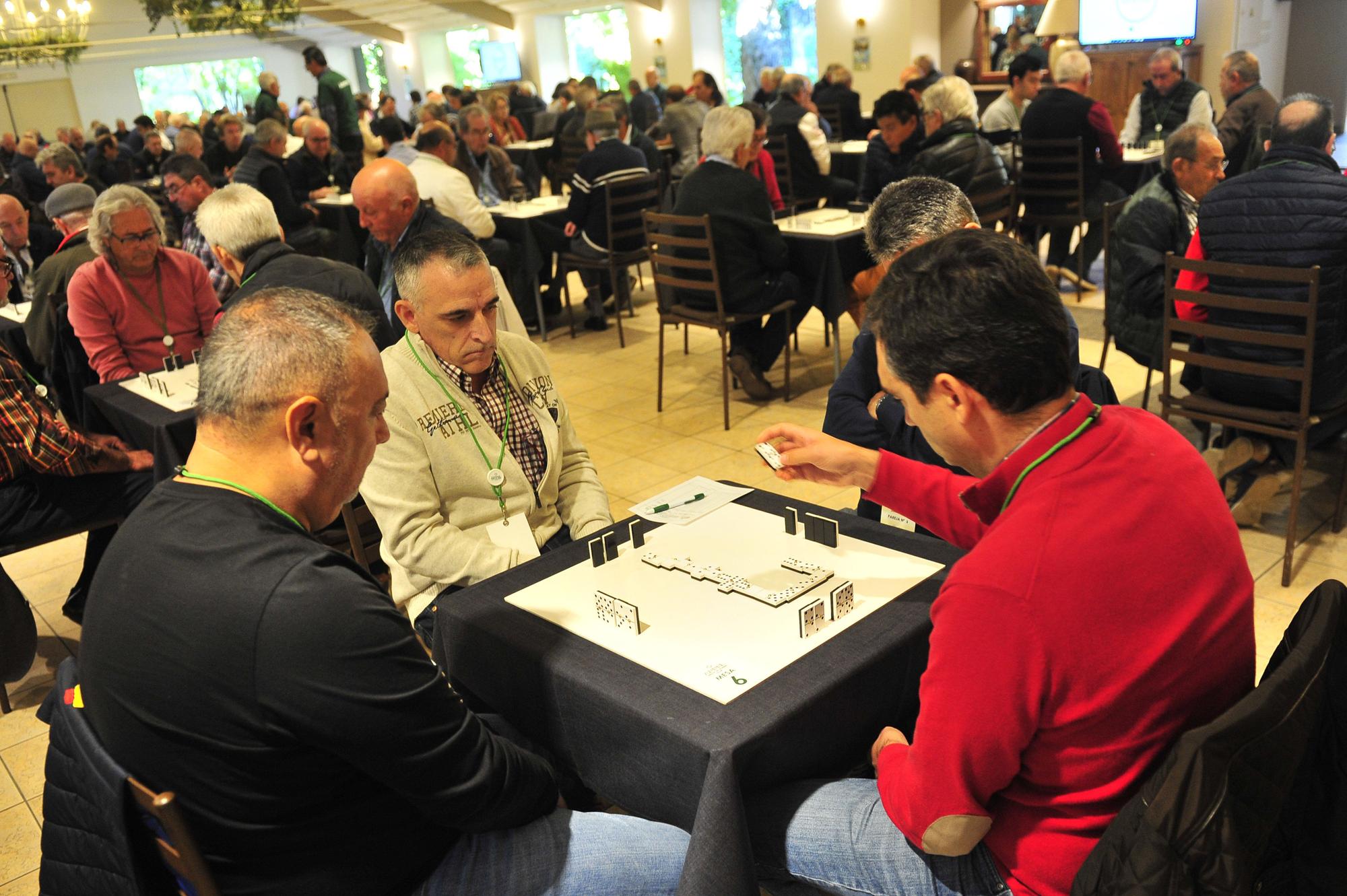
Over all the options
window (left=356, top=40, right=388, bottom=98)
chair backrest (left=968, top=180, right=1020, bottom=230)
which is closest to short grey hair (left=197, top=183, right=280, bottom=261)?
chair backrest (left=968, top=180, right=1020, bottom=230)

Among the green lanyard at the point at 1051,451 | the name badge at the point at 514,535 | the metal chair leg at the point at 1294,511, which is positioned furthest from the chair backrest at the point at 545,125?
the green lanyard at the point at 1051,451

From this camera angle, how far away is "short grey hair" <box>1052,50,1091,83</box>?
21.7 ft

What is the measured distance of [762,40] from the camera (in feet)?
53.8

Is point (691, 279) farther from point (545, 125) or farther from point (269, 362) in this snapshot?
point (545, 125)

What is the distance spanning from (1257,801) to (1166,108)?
7.41 metres

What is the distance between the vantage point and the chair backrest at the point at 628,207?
20.1 ft

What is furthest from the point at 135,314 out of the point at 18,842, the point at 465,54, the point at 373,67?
the point at 373,67

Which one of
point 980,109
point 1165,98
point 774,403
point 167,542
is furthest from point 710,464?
point 980,109

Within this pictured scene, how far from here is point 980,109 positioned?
40.3ft

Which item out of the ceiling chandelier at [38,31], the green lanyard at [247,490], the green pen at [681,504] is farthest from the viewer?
the ceiling chandelier at [38,31]

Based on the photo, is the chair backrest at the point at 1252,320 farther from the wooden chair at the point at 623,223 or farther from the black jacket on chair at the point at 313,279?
the wooden chair at the point at 623,223

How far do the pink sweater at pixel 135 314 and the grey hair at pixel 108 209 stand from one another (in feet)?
0.27

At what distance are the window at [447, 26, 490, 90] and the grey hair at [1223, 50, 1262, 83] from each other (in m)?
17.4

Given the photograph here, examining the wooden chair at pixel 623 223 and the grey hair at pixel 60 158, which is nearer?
the wooden chair at pixel 623 223
